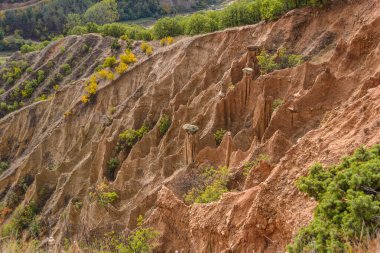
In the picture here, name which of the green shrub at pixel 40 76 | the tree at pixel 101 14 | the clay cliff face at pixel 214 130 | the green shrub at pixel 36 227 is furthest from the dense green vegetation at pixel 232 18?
the tree at pixel 101 14

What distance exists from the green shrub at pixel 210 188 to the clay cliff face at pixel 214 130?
2.16 ft

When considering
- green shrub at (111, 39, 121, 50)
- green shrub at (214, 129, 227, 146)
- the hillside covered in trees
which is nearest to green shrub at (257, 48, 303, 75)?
green shrub at (214, 129, 227, 146)

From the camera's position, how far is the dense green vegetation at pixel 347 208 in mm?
8789

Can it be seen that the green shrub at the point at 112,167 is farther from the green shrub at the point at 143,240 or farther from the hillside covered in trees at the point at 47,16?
the hillside covered in trees at the point at 47,16

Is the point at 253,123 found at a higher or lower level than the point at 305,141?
lower

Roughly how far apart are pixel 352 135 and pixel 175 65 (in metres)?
28.4

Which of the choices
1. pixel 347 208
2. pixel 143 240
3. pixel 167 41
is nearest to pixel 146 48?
pixel 167 41

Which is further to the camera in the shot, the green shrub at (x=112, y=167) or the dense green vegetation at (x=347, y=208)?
the green shrub at (x=112, y=167)

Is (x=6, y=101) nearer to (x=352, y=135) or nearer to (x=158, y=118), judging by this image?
(x=158, y=118)

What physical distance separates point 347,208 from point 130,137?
29600 millimetres

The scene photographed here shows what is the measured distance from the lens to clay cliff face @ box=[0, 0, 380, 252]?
590 inches

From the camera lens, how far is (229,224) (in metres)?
15.1

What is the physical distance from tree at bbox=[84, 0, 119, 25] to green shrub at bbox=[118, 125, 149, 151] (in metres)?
70.4

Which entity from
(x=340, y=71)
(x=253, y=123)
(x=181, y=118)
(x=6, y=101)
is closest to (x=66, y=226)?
(x=181, y=118)
